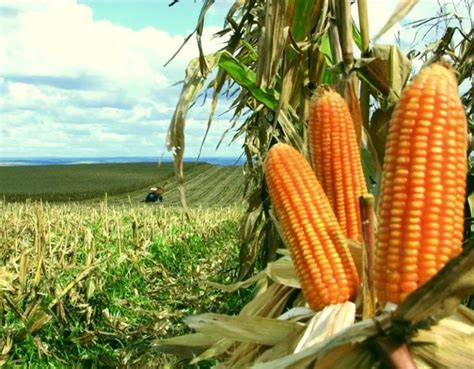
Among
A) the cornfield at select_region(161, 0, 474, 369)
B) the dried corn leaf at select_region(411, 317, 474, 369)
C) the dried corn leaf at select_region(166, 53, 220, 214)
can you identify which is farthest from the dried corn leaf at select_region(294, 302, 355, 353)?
the dried corn leaf at select_region(166, 53, 220, 214)

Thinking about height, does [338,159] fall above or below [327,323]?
above

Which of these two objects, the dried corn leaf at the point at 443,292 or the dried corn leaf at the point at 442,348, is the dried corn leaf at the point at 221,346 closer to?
the dried corn leaf at the point at 442,348

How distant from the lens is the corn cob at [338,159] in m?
2.31

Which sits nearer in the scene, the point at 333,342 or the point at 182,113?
the point at 333,342

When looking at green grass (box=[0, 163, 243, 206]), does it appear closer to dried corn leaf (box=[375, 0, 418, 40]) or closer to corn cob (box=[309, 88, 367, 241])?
dried corn leaf (box=[375, 0, 418, 40])

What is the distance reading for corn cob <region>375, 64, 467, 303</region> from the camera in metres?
1.69

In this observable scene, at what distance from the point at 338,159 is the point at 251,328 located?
2.17 ft

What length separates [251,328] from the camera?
218 cm

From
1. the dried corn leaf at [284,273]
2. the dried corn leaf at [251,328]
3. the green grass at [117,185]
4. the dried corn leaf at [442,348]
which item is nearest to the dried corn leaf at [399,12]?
the dried corn leaf at [284,273]

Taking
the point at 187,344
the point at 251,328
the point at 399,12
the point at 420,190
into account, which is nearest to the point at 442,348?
the point at 420,190

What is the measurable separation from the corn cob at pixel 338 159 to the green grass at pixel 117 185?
46844 mm

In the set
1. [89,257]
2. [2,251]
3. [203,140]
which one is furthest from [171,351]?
[2,251]

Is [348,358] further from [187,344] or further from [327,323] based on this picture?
[187,344]

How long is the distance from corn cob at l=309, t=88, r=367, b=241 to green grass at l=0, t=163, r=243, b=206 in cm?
4684
